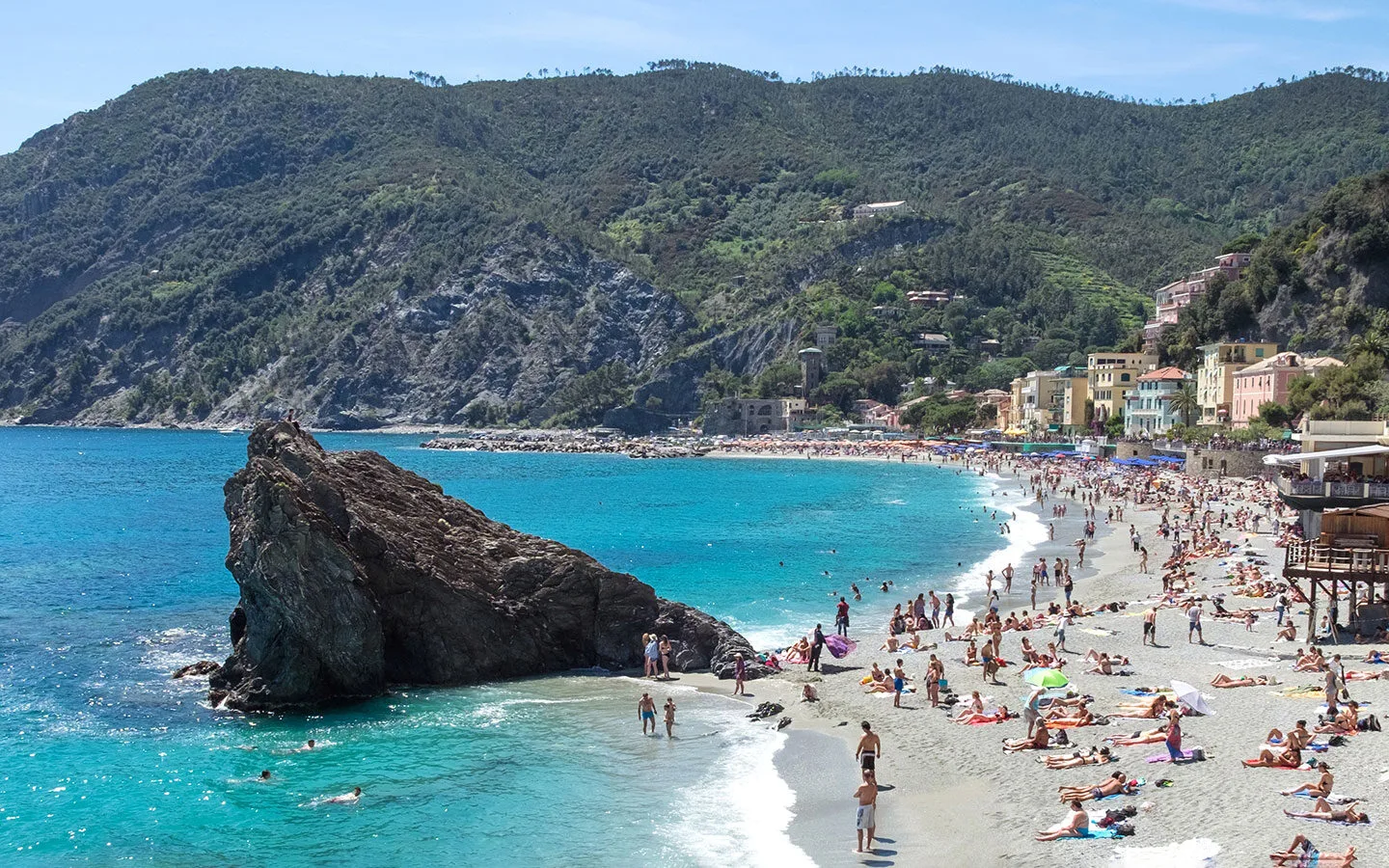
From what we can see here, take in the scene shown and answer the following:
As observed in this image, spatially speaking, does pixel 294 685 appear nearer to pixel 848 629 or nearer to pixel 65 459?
pixel 848 629

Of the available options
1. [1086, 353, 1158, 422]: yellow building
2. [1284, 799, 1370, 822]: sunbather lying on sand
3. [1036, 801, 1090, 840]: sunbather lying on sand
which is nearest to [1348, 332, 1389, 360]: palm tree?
[1086, 353, 1158, 422]: yellow building

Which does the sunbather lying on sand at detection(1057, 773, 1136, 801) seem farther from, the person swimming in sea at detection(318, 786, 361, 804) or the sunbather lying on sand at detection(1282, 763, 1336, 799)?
the person swimming in sea at detection(318, 786, 361, 804)

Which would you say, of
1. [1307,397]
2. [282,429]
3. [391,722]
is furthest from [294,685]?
[1307,397]

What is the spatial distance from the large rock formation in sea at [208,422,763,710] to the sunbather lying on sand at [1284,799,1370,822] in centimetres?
1170

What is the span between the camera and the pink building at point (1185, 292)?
103 metres

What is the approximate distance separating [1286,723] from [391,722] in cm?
1379

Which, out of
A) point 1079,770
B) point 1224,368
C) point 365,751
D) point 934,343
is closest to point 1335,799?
point 1079,770

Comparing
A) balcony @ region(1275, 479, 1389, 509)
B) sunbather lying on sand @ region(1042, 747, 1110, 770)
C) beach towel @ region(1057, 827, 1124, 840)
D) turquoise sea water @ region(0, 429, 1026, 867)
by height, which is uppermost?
balcony @ region(1275, 479, 1389, 509)

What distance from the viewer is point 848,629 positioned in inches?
1216

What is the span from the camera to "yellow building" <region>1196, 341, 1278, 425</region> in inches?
3295

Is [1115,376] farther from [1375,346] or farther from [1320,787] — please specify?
[1320,787]

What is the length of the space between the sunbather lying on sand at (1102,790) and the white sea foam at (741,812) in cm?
343

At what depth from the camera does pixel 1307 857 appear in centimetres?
1291

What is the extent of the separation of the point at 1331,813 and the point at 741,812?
275 inches
